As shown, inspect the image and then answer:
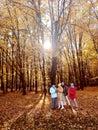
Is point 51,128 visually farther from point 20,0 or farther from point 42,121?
point 20,0

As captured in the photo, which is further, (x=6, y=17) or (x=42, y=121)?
(x=6, y=17)

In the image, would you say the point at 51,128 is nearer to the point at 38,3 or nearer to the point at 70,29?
the point at 38,3

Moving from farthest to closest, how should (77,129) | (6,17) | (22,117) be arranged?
(6,17)
(22,117)
(77,129)

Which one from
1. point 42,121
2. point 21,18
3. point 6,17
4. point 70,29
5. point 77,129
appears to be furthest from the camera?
point 70,29

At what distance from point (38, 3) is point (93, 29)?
13.4 m

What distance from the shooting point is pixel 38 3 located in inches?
734

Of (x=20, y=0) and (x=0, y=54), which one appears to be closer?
(x=20, y=0)

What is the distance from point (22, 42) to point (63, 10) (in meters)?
20.6

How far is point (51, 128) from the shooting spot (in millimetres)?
10961

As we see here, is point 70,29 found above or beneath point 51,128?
above

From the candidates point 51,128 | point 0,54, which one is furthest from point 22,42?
point 51,128

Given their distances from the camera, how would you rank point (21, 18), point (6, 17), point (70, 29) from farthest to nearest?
1. point (70, 29)
2. point (21, 18)
3. point (6, 17)

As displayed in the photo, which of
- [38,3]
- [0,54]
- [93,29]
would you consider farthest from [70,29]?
[38,3]

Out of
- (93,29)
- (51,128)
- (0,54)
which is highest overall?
(93,29)
